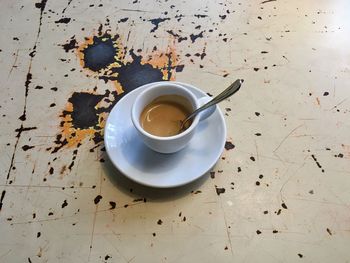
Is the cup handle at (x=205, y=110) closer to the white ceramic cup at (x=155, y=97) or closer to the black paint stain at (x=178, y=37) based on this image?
the white ceramic cup at (x=155, y=97)

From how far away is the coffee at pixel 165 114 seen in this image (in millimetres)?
605

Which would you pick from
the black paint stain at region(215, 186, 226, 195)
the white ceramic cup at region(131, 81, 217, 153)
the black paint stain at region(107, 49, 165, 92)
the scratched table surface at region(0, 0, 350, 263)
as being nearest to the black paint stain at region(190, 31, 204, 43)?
the scratched table surface at region(0, 0, 350, 263)

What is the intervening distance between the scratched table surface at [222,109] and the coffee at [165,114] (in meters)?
0.11

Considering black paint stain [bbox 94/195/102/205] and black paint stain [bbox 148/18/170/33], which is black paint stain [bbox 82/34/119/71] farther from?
black paint stain [bbox 94/195/102/205]

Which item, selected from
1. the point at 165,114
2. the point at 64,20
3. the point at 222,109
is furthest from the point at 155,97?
the point at 64,20

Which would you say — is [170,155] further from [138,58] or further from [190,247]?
[138,58]

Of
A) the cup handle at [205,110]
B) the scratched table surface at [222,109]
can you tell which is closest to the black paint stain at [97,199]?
the scratched table surface at [222,109]

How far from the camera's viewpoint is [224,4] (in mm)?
891

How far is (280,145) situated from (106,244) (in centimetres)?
39

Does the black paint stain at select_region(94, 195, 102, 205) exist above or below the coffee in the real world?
below

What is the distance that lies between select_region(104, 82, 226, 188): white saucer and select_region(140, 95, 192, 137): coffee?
4cm

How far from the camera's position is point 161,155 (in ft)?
1.99

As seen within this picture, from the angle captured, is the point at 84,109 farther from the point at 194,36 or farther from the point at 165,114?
the point at 194,36

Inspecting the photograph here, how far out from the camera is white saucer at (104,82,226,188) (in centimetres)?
57
